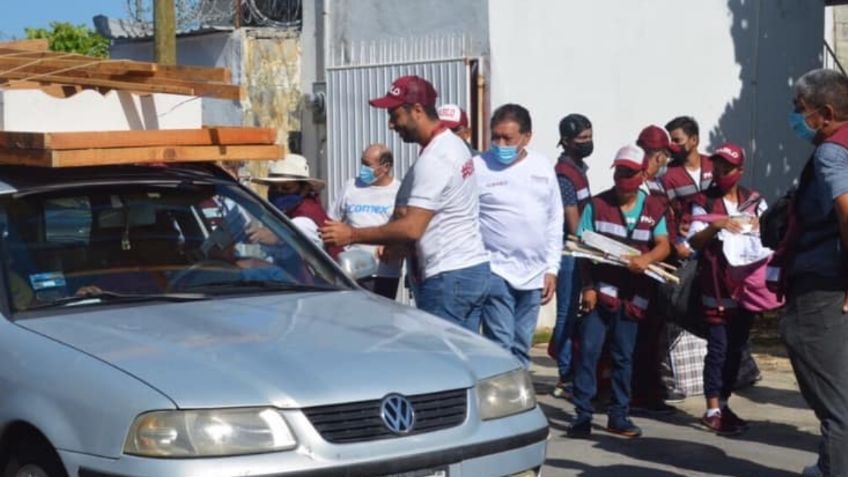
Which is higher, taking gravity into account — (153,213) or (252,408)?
(153,213)

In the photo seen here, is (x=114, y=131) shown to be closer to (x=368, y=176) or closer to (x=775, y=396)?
(x=368, y=176)

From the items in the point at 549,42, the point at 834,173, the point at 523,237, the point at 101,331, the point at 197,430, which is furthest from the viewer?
the point at 549,42

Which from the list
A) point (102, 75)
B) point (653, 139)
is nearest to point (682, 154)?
point (653, 139)

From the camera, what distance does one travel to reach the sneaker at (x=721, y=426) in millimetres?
8648

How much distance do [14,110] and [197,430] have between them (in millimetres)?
2207

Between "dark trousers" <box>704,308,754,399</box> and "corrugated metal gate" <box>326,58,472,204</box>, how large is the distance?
4744mm

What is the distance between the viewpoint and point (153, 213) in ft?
20.9

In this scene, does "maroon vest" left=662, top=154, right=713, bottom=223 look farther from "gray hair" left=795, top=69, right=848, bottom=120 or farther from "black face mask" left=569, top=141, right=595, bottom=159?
"gray hair" left=795, top=69, right=848, bottom=120

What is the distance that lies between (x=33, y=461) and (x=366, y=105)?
8.80 metres

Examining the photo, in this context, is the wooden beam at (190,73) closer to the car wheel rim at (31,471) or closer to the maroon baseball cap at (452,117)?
the car wheel rim at (31,471)

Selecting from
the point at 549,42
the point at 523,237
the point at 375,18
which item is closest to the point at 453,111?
the point at 523,237

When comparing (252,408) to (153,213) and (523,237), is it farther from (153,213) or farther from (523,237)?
(523,237)

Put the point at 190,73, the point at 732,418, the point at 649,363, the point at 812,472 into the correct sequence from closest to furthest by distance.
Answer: the point at 190,73 < the point at 812,472 < the point at 732,418 < the point at 649,363

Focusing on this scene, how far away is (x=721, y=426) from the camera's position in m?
8.67
